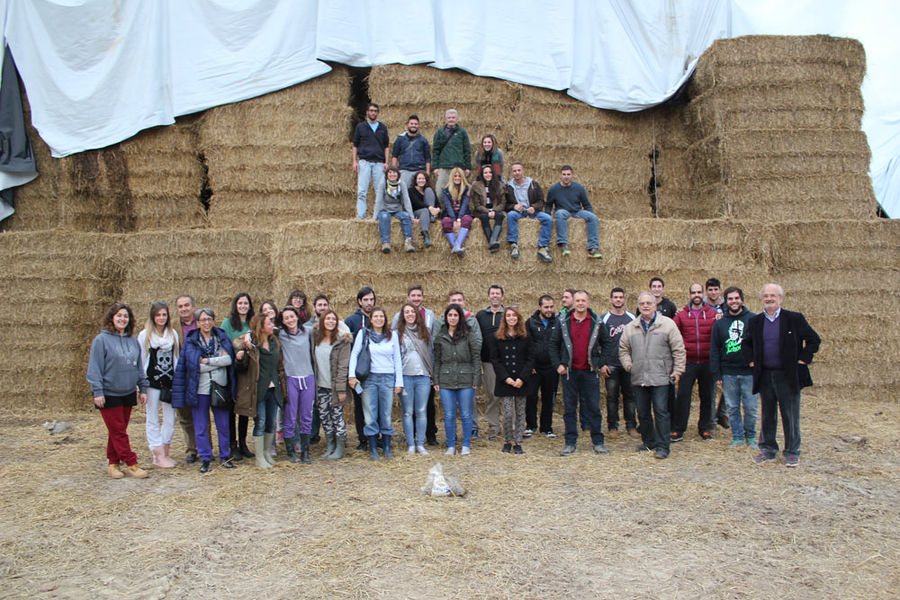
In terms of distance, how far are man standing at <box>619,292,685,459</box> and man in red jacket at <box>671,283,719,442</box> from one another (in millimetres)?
635

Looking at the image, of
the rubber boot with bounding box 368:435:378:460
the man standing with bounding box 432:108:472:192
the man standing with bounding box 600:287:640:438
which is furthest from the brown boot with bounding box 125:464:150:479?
the man standing with bounding box 432:108:472:192

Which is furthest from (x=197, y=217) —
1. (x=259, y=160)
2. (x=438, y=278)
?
(x=438, y=278)

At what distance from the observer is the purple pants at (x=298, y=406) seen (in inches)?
294

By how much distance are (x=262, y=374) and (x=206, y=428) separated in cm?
79

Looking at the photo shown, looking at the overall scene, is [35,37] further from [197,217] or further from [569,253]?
[569,253]

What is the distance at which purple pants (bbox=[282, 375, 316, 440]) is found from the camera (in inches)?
294

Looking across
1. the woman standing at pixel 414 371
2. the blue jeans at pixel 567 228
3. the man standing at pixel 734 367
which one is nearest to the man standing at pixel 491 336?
the woman standing at pixel 414 371

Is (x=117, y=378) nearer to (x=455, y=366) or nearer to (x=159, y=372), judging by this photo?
(x=159, y=372)

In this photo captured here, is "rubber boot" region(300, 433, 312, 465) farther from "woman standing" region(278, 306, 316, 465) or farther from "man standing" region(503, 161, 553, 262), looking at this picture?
"man standing" region(503, 161, 553, 262)

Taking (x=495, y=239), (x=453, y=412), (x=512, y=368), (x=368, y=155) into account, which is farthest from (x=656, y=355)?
(x=368, y=155)

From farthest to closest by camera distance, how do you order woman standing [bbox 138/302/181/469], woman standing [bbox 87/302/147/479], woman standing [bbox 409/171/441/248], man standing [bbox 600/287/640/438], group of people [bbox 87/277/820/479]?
woman standing [bbox 409/171/441/248]
man standing [bbox 600/287/640/438]
woman standing [bbox 138/302/181/469]
group of people [bbox 87/277/820/479]
woman standing [bbox 87/302/147/479]

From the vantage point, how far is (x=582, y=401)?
8.02 m

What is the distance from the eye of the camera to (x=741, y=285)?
10203 millimetres

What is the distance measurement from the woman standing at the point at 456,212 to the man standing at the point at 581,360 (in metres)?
2.31
